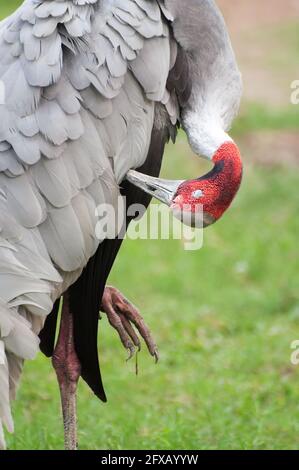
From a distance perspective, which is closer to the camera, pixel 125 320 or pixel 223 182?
pixel 223 182

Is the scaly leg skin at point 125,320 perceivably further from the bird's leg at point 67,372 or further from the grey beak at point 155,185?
the grey beak at point 155,185

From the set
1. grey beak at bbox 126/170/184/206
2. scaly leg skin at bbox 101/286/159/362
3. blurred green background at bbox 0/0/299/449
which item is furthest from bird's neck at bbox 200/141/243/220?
blurred green background at bbox 0/0/299/449

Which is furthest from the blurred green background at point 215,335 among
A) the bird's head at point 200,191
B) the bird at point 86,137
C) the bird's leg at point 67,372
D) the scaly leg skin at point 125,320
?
the bird's head at point 200,191

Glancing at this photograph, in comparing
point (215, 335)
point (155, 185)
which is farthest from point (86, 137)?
point (215, 335)

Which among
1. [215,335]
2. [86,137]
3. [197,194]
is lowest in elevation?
[215,335]

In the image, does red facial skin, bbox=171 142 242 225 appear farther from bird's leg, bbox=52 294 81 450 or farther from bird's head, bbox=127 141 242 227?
bird's leg, bbox=52 294 81 450

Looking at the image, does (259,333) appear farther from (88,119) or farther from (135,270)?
(88,119)

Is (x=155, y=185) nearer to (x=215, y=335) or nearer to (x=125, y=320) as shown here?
(x=125, y=320)

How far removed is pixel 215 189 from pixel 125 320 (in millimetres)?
849

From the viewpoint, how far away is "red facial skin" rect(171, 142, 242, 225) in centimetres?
443

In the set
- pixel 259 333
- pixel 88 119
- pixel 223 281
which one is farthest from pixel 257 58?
pixel 88 119

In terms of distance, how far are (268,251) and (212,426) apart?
334 centimetres

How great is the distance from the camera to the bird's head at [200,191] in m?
4.43

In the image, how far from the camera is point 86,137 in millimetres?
4246
